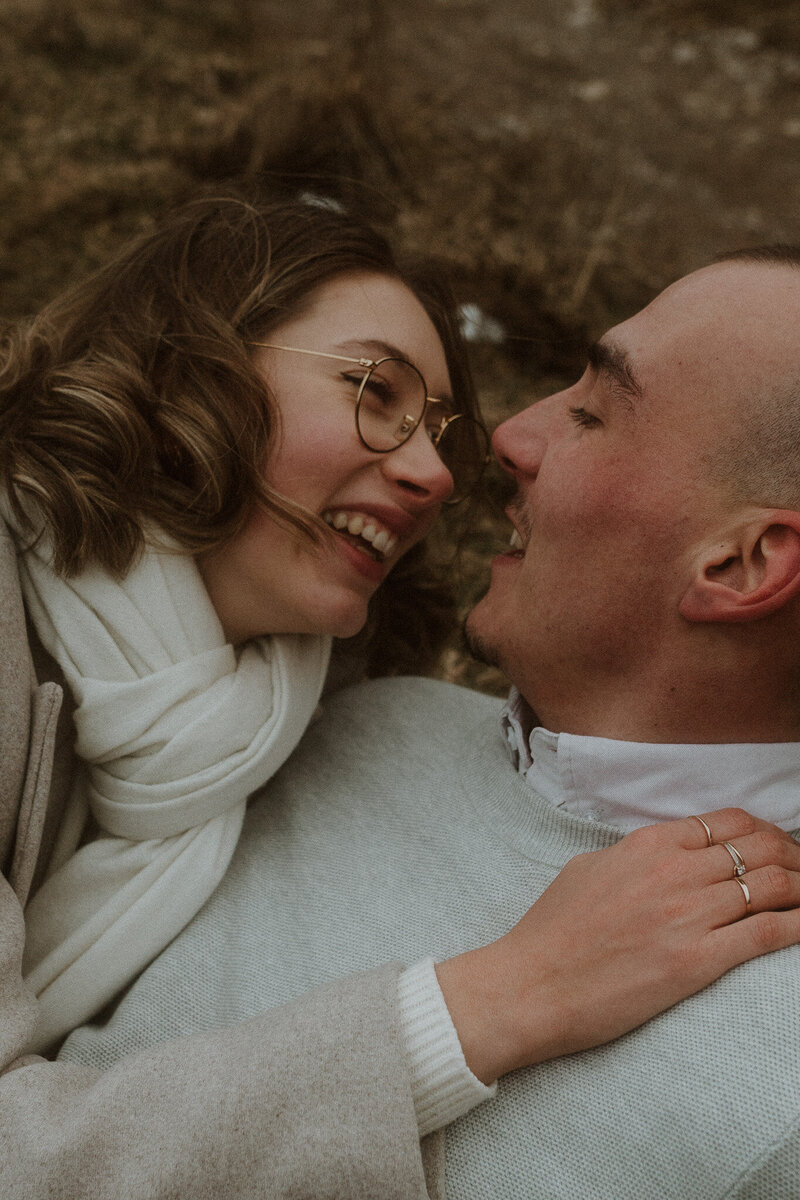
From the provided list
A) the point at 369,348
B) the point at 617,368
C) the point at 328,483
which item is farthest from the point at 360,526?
the point at 617,368

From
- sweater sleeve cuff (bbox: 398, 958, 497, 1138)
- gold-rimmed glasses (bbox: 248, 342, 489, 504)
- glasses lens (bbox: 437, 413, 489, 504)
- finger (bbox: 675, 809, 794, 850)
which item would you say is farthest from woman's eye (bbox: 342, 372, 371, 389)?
sweater sleeve cuff (bbox: 398, 958, 497, 1138)

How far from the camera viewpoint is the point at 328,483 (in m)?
2.06

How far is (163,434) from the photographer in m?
2.13

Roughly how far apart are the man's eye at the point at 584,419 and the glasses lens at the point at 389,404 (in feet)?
1.05

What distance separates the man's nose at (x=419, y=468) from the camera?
212 centimetres

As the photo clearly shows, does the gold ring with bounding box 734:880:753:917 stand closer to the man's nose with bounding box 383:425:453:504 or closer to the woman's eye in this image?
the man's nose with bounding box 383:425:453:504

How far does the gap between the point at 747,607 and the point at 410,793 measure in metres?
0.81

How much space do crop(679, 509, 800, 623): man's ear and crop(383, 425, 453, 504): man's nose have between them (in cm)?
59

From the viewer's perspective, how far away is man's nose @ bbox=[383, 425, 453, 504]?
212 cm

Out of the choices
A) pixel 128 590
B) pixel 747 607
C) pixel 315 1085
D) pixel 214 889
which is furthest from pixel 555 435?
pixel 315 1085

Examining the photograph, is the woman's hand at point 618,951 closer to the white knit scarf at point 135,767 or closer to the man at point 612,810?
the man at point 612,810

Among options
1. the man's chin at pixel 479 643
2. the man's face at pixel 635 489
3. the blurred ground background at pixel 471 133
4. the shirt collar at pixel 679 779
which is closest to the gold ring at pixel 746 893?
the shirt collar at pixel 679 779

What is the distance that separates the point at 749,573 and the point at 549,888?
628 millimetres

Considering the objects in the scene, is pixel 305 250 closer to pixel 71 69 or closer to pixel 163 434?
pixel 163 434
